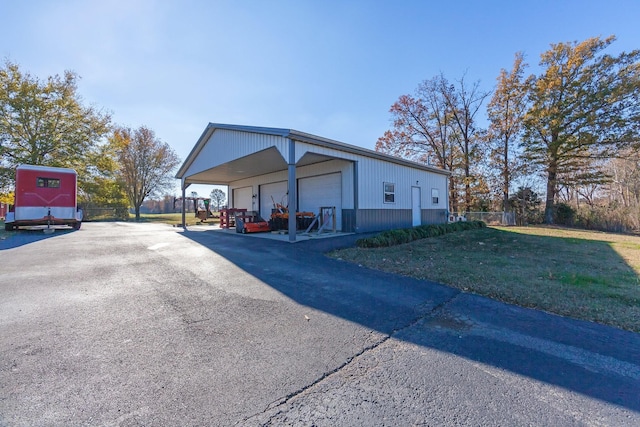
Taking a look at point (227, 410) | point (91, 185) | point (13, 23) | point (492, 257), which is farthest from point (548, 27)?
point (91, 185)

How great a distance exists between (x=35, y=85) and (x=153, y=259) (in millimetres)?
27000

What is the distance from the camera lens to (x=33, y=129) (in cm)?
2209

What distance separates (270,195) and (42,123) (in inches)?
843

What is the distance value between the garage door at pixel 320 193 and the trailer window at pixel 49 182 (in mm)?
11971

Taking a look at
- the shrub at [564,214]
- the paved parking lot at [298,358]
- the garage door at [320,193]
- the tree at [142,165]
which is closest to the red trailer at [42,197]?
the paved parking lot at [298,358]

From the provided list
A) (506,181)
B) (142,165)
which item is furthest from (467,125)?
(142,165)

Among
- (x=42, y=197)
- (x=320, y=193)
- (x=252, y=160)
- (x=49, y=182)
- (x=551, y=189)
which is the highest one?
(x=252, y=160)

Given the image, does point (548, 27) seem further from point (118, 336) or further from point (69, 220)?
point (69, 220)

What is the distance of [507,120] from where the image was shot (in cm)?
2342

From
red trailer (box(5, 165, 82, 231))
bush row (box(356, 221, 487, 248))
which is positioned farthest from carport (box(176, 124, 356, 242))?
red trailer (box(5, 165, 82, 231))

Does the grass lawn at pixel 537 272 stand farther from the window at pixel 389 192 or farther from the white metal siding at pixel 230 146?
the white metal siding at pixel 230 146

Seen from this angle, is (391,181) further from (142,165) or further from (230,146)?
(142,165)

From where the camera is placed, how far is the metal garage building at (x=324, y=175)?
10.4 meters

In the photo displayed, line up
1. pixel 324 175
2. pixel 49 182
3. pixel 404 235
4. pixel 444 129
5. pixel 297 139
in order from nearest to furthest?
pixel 297 139 → pixel 404 235 → pixel 49 182 → pixel 324 175 → pixel 444 129
